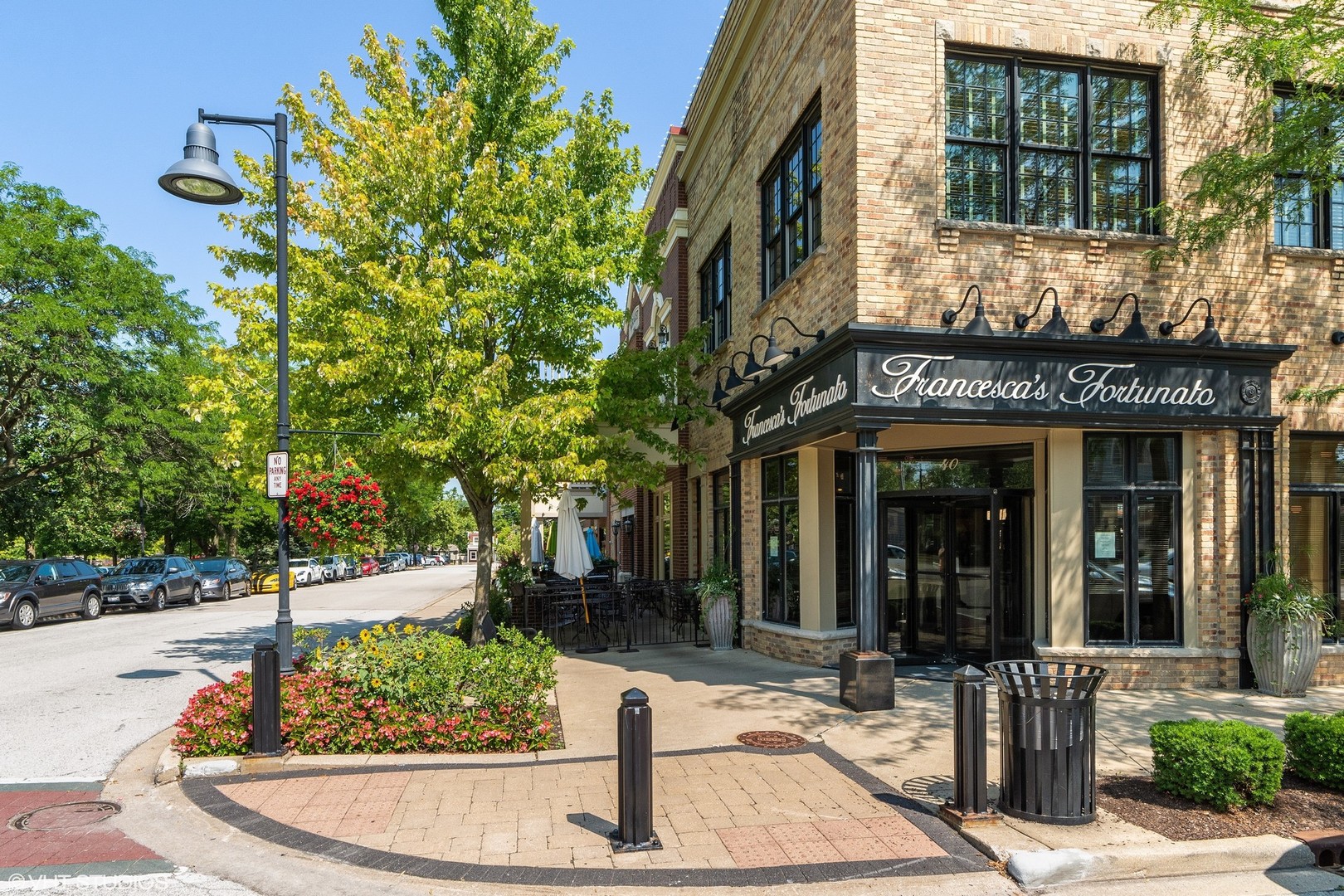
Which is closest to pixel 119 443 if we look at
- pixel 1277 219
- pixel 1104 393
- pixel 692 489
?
pixel 692 489

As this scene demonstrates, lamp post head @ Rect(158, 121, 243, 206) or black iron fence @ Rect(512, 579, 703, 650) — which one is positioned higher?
lamp post head @ Rect(158, 121, 243, 206)

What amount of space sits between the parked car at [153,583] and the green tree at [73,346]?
11.3 feet

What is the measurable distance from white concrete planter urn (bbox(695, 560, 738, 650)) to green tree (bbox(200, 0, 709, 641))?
6.64 feet

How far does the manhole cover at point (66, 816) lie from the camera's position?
5949mm

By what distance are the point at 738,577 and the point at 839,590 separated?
2.41m

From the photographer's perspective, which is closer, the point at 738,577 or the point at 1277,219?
the point at 1277,219

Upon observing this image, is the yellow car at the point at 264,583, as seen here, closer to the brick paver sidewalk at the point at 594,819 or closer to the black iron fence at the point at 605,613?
the black iron fence at the point at 605,613

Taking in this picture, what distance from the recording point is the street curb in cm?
485

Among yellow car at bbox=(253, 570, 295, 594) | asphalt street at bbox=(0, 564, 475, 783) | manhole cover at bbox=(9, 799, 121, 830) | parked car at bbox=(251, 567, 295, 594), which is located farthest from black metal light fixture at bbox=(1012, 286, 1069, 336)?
yellow car at bbox=(253, 570, 295, 594)

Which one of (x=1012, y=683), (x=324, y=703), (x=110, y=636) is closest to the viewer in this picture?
(x=1012, y=683)

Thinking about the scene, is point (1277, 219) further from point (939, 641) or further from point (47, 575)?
point (47, 575)

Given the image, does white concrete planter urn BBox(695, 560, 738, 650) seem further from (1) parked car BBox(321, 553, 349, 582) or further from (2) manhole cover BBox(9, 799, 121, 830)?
(1) parked car BBox(321, 553, 349, 582)

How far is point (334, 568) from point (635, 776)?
44.9 m

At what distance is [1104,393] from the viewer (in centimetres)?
940
